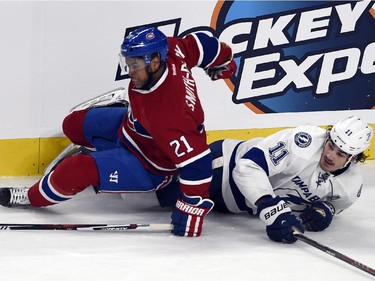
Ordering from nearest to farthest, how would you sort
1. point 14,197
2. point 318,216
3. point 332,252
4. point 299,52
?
1. point 332,252
2. point 318,216
3. point 14,197
4. point 299,52

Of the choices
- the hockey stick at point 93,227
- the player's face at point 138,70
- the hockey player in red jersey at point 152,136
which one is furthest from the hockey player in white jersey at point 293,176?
the player's face at point 138,70

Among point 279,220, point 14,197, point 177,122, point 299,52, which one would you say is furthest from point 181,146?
point 299,52

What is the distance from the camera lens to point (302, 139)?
12.2ft

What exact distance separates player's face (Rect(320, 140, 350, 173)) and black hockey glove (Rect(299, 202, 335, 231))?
0.57 ft

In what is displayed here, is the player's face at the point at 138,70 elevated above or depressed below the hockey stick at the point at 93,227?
above

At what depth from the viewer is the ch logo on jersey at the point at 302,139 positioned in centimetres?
373

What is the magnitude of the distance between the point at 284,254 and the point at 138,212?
78 cm

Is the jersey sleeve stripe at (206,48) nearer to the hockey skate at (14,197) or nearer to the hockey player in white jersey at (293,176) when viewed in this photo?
the hockey player in white jersey at (293,176)

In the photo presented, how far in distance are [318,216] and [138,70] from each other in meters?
0.90

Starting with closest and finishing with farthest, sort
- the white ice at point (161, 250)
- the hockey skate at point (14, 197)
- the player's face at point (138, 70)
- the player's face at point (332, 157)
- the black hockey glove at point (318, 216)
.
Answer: the white ice at point (161, 250), the player's face at point (138, 70), the player's face at point (332, 157), the black hockey glove at point (318, 216), the hockey skate at point (14, 197)

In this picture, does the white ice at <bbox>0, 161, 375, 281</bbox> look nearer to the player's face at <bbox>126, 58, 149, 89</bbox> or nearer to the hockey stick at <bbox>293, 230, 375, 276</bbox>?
the hockey stick at <bbox>293, 230, 375, 276</bbox>

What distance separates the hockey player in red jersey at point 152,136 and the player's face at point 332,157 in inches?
17.4

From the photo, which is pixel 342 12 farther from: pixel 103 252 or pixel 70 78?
pixel 103 252

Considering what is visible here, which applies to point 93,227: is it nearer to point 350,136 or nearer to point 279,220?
point 279,220
